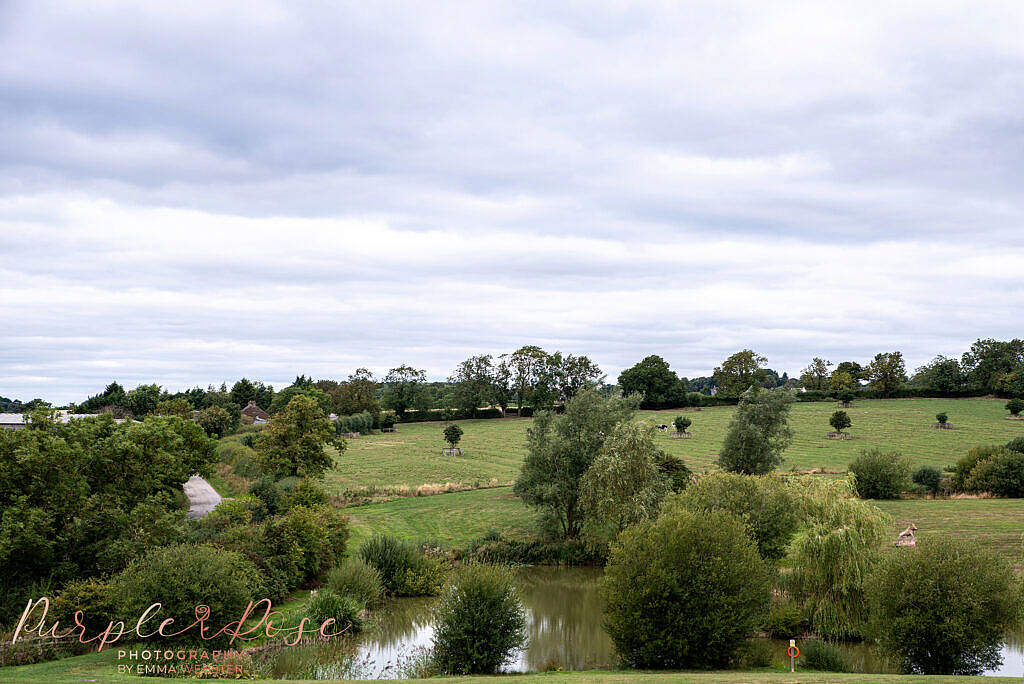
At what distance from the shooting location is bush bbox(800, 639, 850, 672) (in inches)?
744

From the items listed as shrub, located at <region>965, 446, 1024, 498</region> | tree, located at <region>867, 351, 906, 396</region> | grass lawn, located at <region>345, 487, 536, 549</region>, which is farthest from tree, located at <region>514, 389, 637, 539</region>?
tree, located at <region>867, 351, 906, 396</region>

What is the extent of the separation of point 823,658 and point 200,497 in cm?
3995

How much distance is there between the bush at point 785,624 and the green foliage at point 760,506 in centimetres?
307

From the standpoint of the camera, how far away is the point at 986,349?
93.6 m

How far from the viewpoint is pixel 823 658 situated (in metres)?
19.0

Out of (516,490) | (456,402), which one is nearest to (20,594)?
(516,490)

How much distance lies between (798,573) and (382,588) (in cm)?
1742

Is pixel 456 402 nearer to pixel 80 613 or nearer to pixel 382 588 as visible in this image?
pixel 382 588

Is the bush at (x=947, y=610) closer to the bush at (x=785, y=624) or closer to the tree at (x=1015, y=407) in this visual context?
the bush at (x=785, y=624)

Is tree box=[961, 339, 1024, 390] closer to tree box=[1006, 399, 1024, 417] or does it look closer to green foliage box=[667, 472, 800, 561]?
tree box=[1006, 399, 1024, 417]

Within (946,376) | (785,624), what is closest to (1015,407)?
(946,376)

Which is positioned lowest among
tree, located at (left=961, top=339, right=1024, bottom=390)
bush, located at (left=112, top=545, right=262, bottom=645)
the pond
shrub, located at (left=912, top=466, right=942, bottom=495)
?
the pond

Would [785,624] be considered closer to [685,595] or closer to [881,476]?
[685,595]

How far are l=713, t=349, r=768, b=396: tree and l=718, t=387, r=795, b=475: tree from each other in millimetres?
53117
